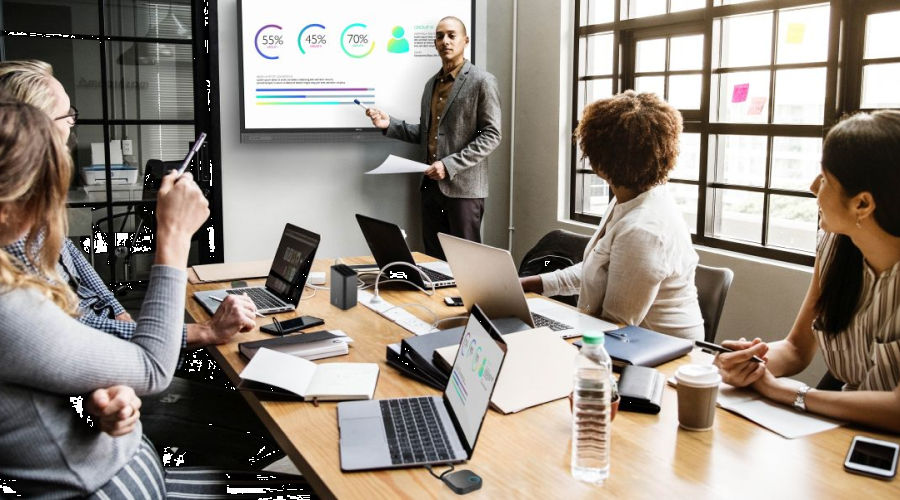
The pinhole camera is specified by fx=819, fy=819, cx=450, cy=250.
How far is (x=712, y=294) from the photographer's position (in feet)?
8.67

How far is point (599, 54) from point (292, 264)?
2.82 meters

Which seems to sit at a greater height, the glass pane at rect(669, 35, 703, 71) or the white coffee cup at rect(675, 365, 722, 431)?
the glass pane at rect(669, 35, 703, 71)

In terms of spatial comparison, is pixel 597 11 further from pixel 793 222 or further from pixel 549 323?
pixel 549 323

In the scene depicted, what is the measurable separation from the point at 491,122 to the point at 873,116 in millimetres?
3154

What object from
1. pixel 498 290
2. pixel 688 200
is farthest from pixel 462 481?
pixel 688 200

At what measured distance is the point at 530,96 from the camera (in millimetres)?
5254

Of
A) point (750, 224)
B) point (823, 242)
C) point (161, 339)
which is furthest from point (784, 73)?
point (161, 339)

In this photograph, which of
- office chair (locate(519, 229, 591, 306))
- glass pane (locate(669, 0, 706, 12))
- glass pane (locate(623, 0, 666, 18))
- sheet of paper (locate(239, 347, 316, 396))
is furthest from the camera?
glass pane (locate(623, 0, 666, 18))

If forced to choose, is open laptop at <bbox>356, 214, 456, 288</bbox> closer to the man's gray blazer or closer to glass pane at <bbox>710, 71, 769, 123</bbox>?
the man's gray blazer

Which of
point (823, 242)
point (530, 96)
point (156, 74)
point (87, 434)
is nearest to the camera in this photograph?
point (87, 434)

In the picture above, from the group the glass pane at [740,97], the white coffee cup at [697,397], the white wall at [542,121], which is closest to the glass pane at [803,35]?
the glass pane at [740,97]

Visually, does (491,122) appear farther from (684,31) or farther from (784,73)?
(784,73)

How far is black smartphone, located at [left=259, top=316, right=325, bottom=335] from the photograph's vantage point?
2.40m

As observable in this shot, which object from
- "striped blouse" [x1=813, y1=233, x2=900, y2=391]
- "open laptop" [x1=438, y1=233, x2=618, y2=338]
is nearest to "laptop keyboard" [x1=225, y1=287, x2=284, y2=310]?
"open laptop" [x1=438, y1=233, x2=618, y2=338]
